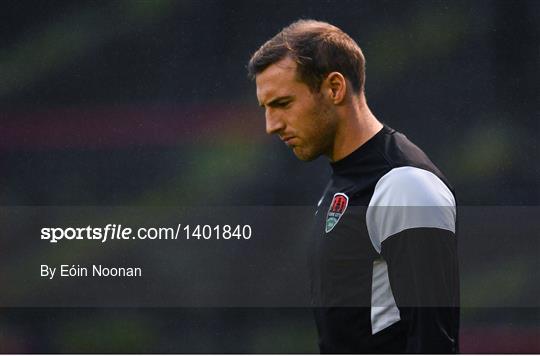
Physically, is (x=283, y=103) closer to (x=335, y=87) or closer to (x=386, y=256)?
(x=335, y=87)

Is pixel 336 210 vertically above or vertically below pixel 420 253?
above

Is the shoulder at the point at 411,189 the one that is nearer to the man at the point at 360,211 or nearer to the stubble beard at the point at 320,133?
the man at the point at 360,211

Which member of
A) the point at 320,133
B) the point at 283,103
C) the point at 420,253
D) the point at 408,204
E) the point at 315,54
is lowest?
the point at 420,253

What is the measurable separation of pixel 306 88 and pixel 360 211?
0.49 metres

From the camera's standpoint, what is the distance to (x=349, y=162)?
8.07ft

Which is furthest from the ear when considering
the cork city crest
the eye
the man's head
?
the cork city crest

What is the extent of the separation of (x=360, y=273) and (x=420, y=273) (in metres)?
0.25

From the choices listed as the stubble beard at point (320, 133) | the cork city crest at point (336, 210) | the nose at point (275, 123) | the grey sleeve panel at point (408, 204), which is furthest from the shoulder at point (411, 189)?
the nose at point (275, 123)

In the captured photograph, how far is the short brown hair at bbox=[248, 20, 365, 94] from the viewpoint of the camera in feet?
8.19

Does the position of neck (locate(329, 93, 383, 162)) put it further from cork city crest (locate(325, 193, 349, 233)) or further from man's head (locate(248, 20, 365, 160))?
cork city crest (locate(325, 193, 349, 233))

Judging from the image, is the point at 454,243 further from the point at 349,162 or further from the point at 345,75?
the point at 345,75

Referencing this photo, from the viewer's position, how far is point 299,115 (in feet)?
8.09

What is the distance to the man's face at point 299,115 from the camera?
8.09 ft

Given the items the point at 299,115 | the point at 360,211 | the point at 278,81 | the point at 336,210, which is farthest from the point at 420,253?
the point at 278,81
